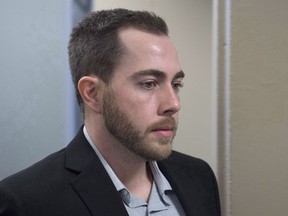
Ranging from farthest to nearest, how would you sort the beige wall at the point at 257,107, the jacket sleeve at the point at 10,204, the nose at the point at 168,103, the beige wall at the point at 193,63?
the beige wall at the point at 193,63
the beige wall at the point at 257,107
the nose at the point at 168,103
the jacket sleeve at the point at 10,204

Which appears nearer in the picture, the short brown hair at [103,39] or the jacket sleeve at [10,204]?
the jacket sleeve at [10,204]

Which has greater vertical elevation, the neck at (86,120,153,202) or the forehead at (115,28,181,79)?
the forehead at (115,28,181,79)

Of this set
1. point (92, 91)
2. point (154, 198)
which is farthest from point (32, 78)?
point (154, 198)

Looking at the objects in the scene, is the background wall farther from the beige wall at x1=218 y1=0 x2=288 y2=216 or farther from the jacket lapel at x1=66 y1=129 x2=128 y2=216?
the beige wall at x1=218 y1=0 x2=288 y2=216

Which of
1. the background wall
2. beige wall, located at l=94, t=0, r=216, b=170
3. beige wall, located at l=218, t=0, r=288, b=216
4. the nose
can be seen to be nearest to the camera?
the nose

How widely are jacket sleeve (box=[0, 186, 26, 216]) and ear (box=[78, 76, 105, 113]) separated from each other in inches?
11.2

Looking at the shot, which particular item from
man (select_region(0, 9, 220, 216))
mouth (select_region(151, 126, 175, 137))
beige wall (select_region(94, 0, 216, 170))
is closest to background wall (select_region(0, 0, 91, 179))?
man (select_region(0, 9, 220, 216))

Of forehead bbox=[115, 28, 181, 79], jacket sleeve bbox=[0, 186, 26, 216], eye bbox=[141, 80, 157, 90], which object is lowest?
jacket sleeve bbox=[0, 186, 26, 216]

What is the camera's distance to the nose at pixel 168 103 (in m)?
0.75

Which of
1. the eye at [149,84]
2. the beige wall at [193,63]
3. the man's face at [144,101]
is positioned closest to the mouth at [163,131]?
the man's face at [144,101]

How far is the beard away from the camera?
0.76m

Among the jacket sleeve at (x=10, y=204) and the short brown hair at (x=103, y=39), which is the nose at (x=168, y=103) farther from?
the jacket sleeve at (x=10, y=204)

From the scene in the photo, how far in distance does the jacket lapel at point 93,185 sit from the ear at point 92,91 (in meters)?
0.12

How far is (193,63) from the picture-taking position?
48.0 inches
